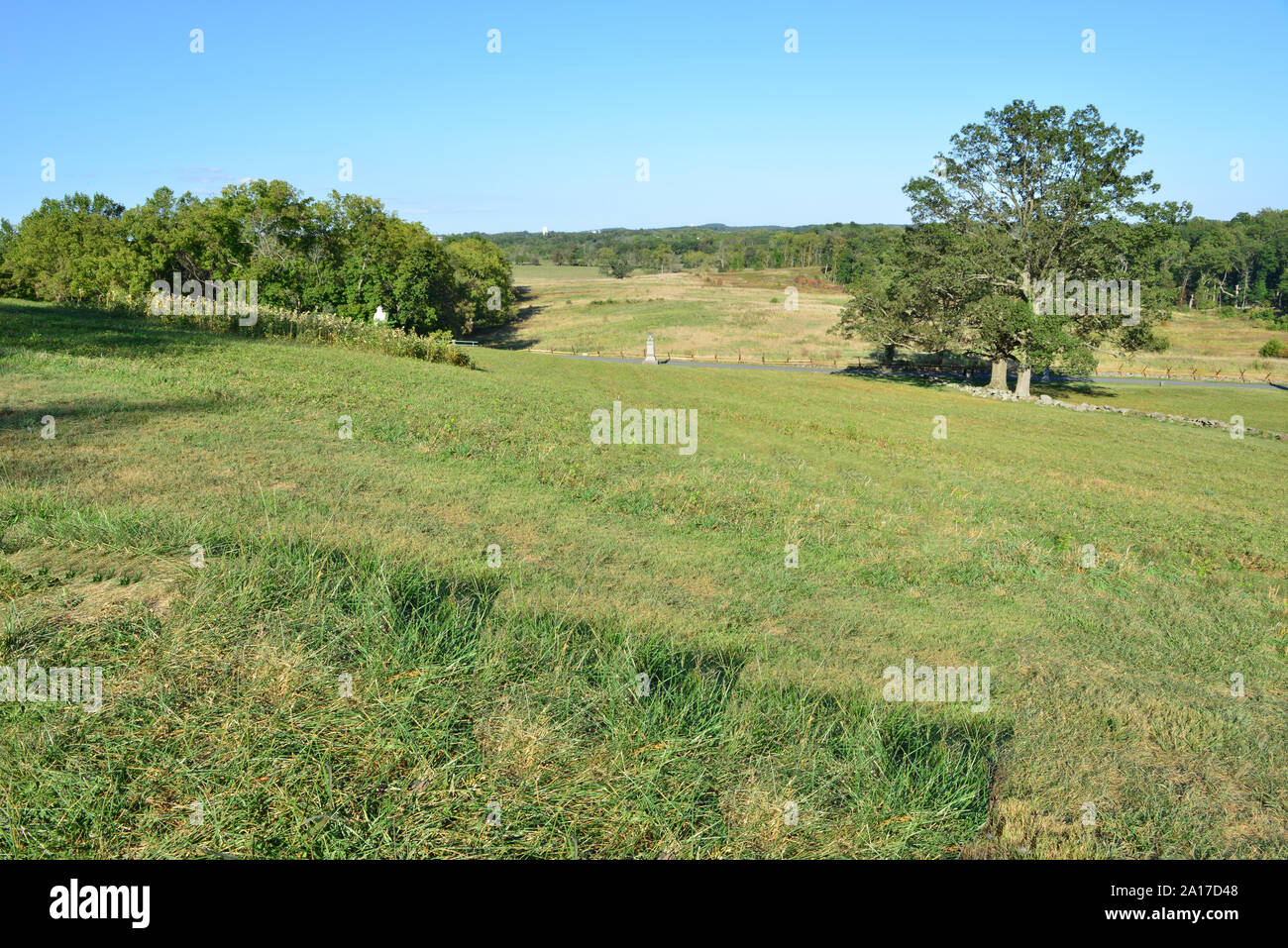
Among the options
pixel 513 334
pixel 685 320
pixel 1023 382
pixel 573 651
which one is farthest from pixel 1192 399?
pixel 513 334

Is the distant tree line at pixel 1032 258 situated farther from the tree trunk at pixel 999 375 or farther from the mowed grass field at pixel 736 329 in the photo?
the mowed grass field at pixel 736 329

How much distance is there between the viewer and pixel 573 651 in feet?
18.6

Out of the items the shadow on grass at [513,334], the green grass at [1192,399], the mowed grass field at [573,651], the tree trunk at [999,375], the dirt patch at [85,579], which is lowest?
the mowed grass field at [573,651]

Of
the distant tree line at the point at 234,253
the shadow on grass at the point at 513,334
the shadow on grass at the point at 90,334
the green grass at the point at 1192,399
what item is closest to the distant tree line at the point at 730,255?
the shadow on grass at the point at 513,334

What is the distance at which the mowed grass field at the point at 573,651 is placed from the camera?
154 inches

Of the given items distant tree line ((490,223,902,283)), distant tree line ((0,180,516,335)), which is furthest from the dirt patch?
distant tree line ((490,223,902,283))

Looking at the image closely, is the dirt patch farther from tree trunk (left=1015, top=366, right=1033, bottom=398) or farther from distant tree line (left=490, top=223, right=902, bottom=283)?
distant tree line (left=490, top=223, right=902, bottom=283)

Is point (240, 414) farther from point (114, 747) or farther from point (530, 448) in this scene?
point (114, 747)

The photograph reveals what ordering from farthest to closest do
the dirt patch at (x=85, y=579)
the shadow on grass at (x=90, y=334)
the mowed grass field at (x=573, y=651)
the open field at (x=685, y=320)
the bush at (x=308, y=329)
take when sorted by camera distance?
1. the open field at (x=685, y=320)
2. the bush at (x=308, y=329)
3. the shadow on grass at (x=90, y=334)
4. the dirt patch at (x=85, y=579)
5. the mowed grass field at (x=573, y=651)

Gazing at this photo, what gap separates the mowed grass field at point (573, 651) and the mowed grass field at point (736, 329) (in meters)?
50.7

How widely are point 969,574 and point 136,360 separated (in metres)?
18.1

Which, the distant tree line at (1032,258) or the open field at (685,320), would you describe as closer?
the distant tree line at (1032,258)

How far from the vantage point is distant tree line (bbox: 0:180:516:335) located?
53.9m

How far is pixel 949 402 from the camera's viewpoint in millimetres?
37500
